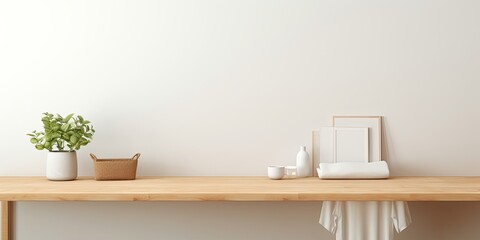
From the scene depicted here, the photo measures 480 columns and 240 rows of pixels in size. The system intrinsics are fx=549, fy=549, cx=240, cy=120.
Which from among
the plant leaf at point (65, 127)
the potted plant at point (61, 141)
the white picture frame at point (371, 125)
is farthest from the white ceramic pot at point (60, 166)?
the white picture frame at point (371, 125)

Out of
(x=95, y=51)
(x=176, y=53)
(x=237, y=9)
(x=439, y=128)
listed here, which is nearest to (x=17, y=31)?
(x=95, y=51)

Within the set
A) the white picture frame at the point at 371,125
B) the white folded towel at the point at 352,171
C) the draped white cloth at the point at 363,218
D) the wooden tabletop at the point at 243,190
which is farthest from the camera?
the white picture frame at the point at 371,125

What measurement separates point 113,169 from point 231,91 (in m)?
0.65

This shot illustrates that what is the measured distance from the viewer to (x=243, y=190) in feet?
6.88

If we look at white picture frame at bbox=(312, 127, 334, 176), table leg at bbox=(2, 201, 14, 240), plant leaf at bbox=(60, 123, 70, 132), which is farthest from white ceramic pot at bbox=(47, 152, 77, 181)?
white picture frame at bbox=(312, 127, 334, 176)

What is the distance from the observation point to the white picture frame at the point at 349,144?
2562 mm

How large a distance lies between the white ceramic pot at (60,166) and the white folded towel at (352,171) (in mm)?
1104

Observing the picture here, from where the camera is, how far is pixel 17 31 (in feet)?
8.66

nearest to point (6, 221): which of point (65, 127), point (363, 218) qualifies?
point (65, 127)

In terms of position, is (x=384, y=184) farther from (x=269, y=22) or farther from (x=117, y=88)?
(x=117, y=88)

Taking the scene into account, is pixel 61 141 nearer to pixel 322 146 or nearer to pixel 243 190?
pixel 243 190

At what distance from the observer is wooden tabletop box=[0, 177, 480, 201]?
2027 mm

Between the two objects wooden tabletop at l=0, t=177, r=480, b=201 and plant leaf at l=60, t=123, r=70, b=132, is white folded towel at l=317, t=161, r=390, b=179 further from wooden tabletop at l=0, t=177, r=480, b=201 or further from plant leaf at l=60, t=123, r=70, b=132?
plant leaf at l=60, t=123, r=70, b=132

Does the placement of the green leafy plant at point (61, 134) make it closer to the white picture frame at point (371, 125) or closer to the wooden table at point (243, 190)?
the wooden table at point (243, 190)
